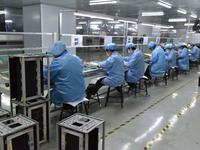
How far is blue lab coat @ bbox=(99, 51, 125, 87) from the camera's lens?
343cm

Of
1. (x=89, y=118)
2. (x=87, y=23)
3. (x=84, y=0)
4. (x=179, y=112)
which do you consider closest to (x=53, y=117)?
(x=89, y=118)

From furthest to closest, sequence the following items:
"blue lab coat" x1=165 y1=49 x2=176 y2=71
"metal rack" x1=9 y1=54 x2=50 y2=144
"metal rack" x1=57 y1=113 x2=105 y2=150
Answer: "blue lab coat" x1=165 y1=49 x2=176 y2=71 < "metal rack" x1=9 y1=54 x2=50 y2=144 < "metal rack" x1=57 y1=113 x2=105 y2=150

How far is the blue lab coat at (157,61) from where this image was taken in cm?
500

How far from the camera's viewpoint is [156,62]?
5.08 m

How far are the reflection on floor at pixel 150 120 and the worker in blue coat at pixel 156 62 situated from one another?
587mm

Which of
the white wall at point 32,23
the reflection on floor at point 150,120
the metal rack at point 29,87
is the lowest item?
the reflection on floor at point 150,120

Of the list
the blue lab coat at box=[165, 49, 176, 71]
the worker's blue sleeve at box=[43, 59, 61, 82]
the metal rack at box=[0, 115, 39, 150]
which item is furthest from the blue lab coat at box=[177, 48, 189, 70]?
the metal rack at box=[0, 115, 39, 150]

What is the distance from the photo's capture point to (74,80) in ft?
8.28

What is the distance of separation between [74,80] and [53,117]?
965mm

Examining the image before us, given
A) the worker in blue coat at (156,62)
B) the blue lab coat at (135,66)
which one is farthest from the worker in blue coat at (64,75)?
the worker in blue coat at (156,62)

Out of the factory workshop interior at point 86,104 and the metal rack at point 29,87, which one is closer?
the factory workshop interior at point 86,104

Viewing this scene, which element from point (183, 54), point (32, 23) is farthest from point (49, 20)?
point (183, 54)

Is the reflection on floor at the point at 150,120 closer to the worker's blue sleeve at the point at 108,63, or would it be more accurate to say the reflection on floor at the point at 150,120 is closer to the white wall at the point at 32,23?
the worker's blue sleeve at the point at 108,63

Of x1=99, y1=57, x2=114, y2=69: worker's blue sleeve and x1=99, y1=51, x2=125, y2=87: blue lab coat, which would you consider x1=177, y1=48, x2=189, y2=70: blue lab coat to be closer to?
x1=99, y1=51, x2=125, y2=87: blue lab coat
